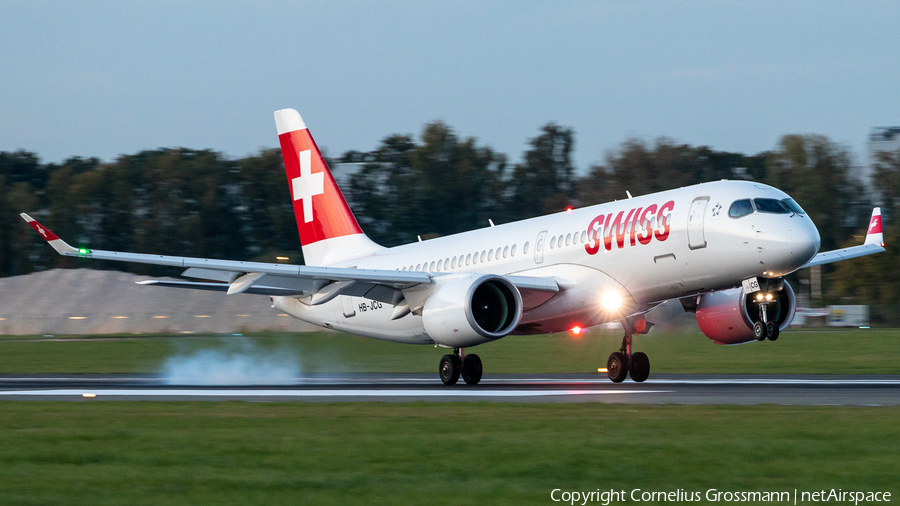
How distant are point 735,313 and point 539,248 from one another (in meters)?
4.90

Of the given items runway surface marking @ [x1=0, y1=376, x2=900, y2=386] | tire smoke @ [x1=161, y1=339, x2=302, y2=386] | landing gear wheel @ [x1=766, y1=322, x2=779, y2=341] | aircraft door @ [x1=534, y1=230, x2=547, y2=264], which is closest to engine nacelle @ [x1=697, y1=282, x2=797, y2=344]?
runway surface marking @ [x1=0, y1=376, x2=900, y2=386]

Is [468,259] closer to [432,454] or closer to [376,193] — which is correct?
[432,454]

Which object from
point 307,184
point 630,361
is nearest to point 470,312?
point 630,361

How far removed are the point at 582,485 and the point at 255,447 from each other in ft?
14.5

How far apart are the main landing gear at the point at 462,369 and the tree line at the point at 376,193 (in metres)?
66.1

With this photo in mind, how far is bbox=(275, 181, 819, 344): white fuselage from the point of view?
22500 millimetres

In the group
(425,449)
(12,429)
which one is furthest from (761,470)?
(12,429)

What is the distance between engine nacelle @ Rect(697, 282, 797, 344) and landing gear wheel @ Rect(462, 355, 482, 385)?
18.3ft

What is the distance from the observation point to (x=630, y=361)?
26.9m

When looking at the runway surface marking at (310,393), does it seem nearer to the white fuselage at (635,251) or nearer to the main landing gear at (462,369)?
the main landing gear at (462,369)

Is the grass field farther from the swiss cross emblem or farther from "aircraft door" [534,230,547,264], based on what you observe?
the swiss cross emblem

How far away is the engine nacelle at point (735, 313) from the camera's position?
25.4 meters

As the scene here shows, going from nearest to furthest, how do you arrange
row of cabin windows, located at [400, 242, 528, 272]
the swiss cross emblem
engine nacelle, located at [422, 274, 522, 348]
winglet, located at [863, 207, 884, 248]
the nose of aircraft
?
the nose of aircraft → engine nacelle, located at [422, 274, 522, 348] → winglet, located at [863, 207, 884, 248] → row of cabin windows, located at [400, 242, 528, 272] → the swiss cross emblem

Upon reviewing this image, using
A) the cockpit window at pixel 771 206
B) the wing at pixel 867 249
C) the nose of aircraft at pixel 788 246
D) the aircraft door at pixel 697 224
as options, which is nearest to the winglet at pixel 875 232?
the wing at pixel 867 249
